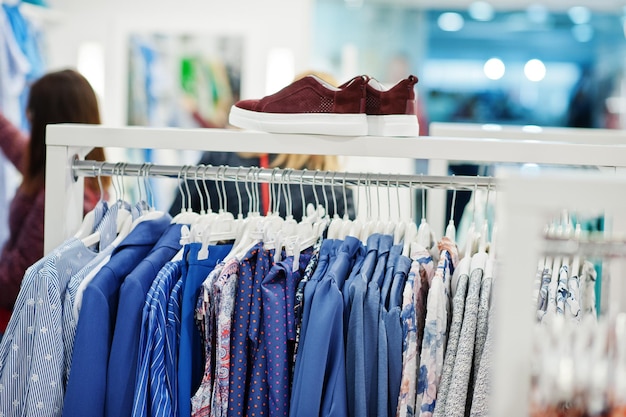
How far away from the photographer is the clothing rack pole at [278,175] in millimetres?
1425

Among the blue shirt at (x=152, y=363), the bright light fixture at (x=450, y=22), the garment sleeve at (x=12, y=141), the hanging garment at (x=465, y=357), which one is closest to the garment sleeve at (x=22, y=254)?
the garment sleeve at (x=12, y=141)

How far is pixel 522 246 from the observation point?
0.84m

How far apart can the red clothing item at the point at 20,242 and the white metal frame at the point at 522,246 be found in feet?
5.78

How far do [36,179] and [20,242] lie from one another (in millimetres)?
201

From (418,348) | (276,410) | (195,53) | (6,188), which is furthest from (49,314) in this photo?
(195,53)

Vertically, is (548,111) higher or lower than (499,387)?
higher

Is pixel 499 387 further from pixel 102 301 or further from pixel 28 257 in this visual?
pixel 28 257

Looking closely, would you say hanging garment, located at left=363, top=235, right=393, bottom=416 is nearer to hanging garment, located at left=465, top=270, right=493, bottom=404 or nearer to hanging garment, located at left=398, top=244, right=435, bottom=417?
hanging garment, located at left=398, top=244, right=435, bottom=417

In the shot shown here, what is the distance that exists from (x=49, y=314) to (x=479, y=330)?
0.73 m

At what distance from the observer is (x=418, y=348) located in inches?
53.5

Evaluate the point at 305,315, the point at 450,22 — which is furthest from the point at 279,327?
the point at 450,22

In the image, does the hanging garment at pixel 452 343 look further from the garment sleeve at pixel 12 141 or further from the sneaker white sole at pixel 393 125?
the garment sleeve at pixel 12 141

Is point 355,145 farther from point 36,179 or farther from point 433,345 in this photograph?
point 36,179

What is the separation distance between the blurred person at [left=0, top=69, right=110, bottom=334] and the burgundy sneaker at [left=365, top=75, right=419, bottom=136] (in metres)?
1.22
